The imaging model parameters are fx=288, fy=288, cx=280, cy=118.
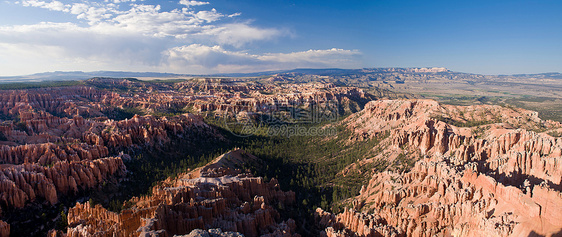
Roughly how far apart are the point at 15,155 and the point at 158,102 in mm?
101889

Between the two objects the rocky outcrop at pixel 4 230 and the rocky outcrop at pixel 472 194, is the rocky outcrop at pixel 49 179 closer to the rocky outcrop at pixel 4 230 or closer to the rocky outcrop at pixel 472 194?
the rocky outcrop at pixel 4 230

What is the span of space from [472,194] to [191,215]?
3142cm

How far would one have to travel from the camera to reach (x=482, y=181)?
33219 millimetres

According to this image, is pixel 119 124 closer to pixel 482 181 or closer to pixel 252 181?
pixel 252 181

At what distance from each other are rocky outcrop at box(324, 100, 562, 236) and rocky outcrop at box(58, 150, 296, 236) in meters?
8.86

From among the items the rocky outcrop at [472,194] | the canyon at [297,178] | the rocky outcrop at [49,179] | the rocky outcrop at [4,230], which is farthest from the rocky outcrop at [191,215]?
the rocky outcrop at [49,179]

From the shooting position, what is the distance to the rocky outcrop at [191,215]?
27156 mm

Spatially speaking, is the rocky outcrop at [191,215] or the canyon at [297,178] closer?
the rocky outcrop at [191,215]

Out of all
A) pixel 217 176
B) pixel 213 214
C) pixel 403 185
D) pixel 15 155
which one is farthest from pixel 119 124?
pixel 403 185

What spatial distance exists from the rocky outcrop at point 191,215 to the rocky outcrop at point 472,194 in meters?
8.86

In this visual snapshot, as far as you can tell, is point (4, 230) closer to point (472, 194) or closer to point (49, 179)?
point (49, 179)

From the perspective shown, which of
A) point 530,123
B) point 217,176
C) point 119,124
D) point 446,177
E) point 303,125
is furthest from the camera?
point 303,125

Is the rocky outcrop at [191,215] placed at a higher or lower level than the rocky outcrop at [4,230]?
higher

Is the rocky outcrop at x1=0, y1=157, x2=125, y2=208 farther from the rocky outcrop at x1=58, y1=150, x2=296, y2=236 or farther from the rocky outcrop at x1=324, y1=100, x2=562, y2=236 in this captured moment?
the rocky outcrop at x1=324, y1=100, x2=562, y2=236
